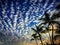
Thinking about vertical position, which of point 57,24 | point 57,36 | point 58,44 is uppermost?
point 57,24

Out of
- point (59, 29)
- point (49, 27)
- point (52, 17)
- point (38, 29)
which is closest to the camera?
point (59, 29)

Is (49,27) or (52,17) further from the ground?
(52,17)

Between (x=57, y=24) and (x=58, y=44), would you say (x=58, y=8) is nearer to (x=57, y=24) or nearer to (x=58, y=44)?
(x=57, y=24)

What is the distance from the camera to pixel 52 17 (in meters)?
37.6

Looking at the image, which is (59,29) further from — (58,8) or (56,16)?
(58,8)

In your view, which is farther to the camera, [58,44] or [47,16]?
[58,44]

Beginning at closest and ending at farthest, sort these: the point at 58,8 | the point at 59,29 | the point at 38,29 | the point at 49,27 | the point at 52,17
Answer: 1. the point at 58,8
2. the point at 59,29
3. the point at 52,17
4. the point at 49,27
5. the point at 38,29

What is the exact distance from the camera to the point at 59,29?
3459 centimetres

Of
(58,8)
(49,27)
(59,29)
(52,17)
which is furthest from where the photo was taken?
(49,27)

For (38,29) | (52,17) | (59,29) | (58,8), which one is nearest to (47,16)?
(52,17)

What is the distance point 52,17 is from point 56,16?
245 centimetres

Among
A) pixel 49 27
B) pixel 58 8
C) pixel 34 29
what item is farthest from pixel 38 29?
pixel 58 8

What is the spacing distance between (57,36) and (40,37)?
53.6ft

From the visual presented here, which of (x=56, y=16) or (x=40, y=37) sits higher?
(x=56, y=16)
